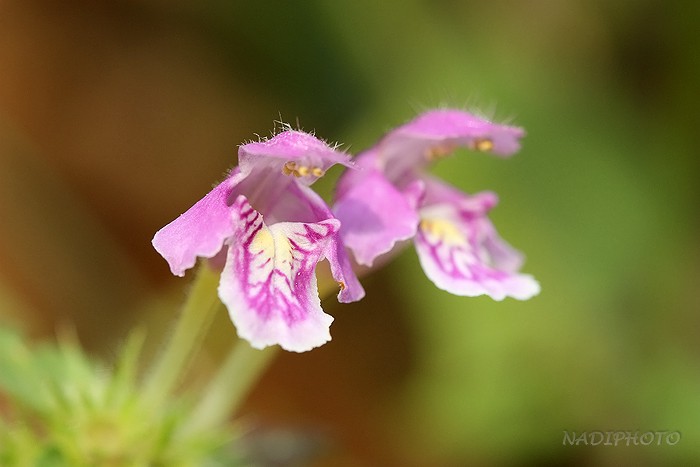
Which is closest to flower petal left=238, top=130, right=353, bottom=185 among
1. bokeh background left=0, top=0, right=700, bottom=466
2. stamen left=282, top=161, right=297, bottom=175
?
stamen left=282, top=161, right=297, bottom=175

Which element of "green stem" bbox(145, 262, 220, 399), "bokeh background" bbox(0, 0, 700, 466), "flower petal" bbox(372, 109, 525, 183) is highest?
"bokeh background" bbox(0, 0, 700, 466)

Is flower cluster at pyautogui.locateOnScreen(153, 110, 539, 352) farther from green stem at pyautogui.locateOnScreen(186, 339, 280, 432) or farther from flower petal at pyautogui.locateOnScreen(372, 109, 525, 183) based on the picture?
green stem at pyautogui.locateOnScreen(186, 339, 280, 432)

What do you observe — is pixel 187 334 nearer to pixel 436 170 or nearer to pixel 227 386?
pixel 227 386

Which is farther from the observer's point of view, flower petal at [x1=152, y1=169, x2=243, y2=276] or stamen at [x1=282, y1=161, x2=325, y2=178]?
stamen at [x1=282, y1=161, x2=325, y2=178]

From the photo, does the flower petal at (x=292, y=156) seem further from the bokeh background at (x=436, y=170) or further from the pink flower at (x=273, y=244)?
the bokeh background at (x=436, y=170)

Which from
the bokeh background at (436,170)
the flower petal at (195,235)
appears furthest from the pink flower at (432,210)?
the bokeh background at (436,170)

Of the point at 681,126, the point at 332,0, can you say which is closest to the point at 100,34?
the point at 332,0

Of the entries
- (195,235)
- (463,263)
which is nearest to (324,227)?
(195,235)
